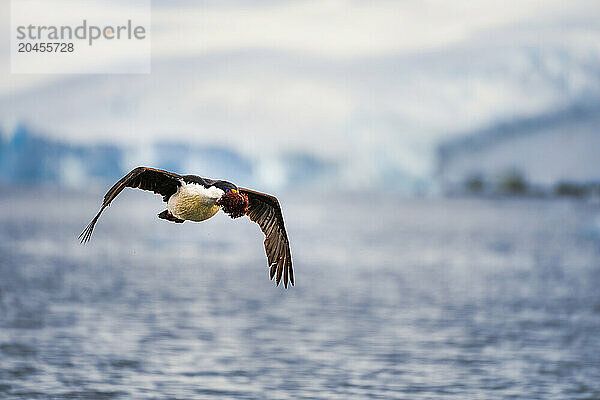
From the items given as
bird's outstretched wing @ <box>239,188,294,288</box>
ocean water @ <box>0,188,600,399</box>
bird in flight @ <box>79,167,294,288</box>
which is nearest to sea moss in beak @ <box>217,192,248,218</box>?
bird in flight @ <box>79,167,294,288</box>

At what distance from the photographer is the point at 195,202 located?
37.6 feet

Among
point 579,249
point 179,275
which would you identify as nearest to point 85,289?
point 179,275

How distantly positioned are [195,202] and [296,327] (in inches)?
1254

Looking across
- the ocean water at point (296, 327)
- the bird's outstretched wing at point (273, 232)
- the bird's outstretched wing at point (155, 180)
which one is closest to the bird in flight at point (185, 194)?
the bird's outstretched wing at point (155, 180)

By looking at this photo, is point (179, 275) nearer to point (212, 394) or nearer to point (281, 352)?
point (281, 352)

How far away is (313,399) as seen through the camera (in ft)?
100

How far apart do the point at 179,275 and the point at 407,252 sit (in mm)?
32101

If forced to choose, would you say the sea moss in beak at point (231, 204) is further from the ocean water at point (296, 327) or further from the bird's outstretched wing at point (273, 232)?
the ocean water at point (296, 327)

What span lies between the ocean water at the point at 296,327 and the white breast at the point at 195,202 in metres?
19.6

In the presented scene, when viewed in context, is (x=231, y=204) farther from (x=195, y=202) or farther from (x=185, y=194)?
(x=185, y=194)

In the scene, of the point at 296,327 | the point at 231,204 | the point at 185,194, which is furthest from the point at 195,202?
the point at 296,327

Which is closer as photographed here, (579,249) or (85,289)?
(85,289)

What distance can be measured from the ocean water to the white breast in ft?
64.3

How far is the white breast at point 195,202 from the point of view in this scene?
11.4 m
